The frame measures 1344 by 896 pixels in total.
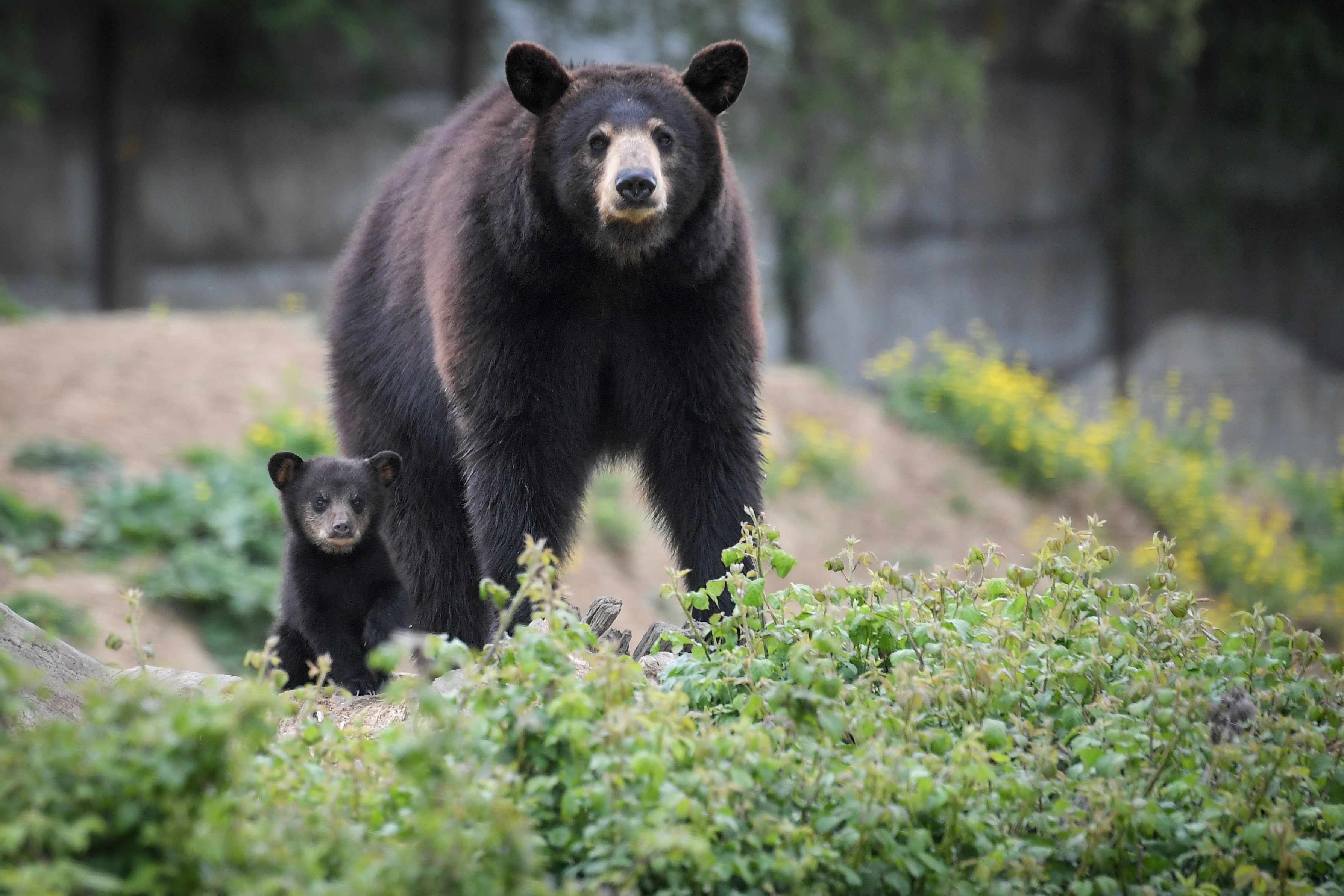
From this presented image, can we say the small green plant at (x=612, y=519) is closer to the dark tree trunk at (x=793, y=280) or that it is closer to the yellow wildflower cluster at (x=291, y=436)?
the yellow wildflower cluster at (x=291, y=436)

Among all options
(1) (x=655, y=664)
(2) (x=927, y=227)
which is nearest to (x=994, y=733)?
(1) (x=655, y=664)

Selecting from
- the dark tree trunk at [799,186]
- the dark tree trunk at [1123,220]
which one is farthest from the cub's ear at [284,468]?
the dark tree trunk at [1123,220]

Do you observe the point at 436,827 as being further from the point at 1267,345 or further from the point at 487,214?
the point at 1267,345

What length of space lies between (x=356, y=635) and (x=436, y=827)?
2.57 meters

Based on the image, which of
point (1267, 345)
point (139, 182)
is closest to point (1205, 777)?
point (139, 182)

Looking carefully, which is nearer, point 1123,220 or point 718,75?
point 718,75

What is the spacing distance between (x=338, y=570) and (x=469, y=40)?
30.8 ft

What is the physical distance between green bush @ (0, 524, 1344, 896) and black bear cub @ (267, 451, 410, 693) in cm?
118

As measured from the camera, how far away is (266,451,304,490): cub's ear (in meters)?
4.83

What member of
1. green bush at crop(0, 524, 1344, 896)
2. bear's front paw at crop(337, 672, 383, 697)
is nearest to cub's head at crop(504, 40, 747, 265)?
green bush at crop(0, 524, 1344, 896)

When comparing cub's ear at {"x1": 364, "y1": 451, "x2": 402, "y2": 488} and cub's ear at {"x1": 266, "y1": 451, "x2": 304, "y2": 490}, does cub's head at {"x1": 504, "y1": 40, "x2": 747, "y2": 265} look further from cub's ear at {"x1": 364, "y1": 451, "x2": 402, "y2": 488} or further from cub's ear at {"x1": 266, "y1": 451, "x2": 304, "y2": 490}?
cub's ear at {"x1": 266, "y1": 451, "x2": 304, "y2": 490}

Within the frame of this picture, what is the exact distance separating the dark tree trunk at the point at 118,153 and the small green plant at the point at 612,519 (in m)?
4.96

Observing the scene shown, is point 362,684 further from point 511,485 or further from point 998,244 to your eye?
point 998,244

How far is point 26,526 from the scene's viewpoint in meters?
7.81
